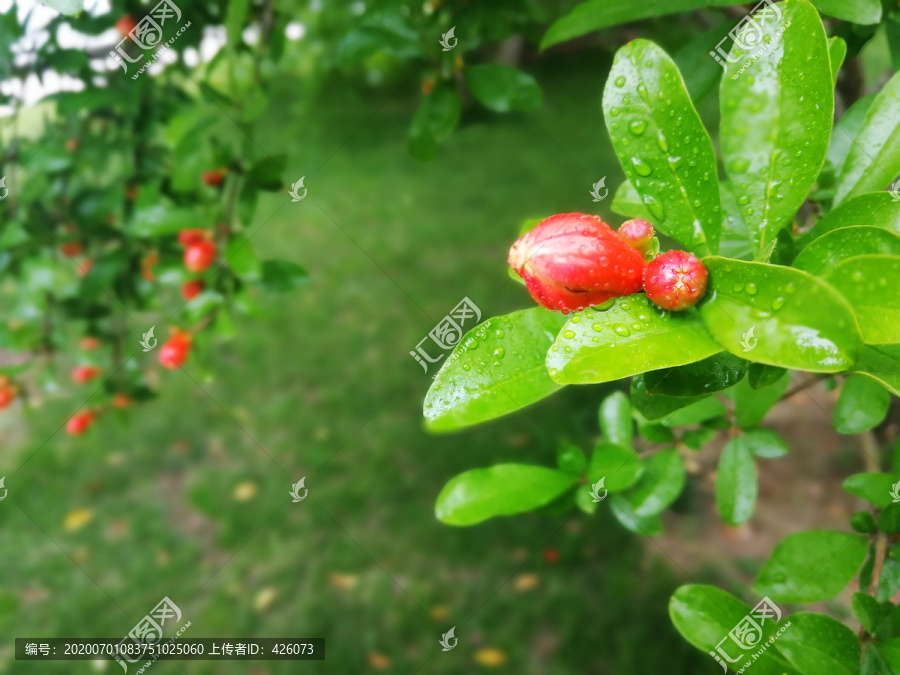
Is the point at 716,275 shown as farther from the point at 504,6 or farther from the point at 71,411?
the point at 71,411

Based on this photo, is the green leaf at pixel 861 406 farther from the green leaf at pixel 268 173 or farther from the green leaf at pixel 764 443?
the green leaf at pixel 268 173

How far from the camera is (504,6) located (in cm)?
129

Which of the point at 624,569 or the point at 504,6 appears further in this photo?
the point at 624,569

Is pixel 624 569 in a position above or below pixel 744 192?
below

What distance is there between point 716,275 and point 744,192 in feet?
0.44

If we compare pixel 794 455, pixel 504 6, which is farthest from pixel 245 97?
pixel 794 455

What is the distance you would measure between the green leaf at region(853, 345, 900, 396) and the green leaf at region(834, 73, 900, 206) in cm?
20

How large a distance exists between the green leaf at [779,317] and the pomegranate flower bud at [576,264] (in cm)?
7

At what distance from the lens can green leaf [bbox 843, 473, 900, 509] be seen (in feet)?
2.73

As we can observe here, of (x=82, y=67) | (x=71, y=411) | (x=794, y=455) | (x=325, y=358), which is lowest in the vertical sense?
(x=794, y=455)

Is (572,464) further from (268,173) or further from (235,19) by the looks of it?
(235,19)

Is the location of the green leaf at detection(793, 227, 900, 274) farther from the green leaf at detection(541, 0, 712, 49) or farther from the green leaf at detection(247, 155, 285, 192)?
the green leaf at detection(247, 155, 285, 192)

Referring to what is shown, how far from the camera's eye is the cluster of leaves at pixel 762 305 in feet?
1.51

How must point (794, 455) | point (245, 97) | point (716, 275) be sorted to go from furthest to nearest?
point (794, 455)
point (245, 97)
point (716, 275)
